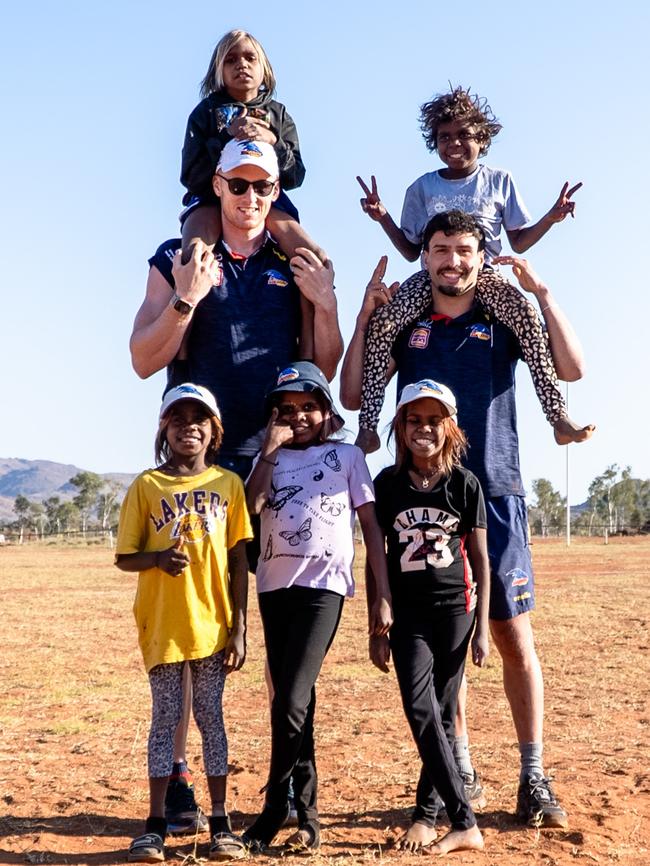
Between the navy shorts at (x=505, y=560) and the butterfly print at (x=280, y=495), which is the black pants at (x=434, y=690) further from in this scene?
the butterfly print at (x=280, y=495)

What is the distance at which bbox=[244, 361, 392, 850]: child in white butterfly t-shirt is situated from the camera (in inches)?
175

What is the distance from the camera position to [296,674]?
4.42m

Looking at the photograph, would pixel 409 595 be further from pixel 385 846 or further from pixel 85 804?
pixel 85 804

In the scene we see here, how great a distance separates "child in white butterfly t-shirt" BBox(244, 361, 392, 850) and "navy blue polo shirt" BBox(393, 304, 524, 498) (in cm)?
60

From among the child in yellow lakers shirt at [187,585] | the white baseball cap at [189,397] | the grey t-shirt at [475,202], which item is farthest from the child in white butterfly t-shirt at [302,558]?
the grey t-shirt at [475,202]

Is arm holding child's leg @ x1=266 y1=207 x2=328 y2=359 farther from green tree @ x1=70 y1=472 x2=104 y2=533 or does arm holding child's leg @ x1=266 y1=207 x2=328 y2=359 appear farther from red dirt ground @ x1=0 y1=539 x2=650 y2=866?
green tree @ x1=70 y1=472 x2=104 y2=533

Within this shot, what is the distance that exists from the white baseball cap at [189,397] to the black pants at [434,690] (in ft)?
4.02

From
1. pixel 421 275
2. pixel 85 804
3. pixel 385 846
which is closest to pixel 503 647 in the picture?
pixel 385 846

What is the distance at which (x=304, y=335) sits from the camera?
5066mm

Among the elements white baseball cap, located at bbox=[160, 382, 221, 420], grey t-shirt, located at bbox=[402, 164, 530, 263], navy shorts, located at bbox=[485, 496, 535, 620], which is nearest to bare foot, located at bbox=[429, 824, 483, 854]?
navy shorts, located at bbox=[485, 496, 535, 620]

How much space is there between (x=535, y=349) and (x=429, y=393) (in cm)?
68

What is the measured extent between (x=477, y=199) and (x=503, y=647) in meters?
2.35

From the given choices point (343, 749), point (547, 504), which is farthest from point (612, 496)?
point (343, 749)

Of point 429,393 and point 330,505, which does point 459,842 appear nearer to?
point 330,505
